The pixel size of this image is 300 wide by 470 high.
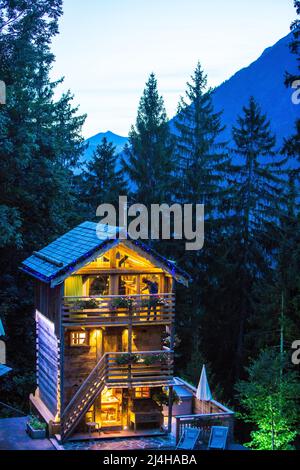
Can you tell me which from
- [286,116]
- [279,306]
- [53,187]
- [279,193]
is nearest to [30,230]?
[53,187]

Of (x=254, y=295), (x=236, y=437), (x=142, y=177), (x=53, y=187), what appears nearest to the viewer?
(x=53, y=187)

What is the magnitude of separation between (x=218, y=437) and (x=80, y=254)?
7576 millimetres

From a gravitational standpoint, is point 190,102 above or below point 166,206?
above

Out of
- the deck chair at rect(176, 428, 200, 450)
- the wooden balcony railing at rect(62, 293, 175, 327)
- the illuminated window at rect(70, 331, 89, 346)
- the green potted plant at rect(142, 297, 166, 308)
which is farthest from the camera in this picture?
the green potted plant at rect(142, 297, 166, 308)

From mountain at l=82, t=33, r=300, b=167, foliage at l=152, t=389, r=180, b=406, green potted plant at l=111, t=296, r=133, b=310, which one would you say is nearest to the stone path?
foliage at l=152, t=389, r=180, b=406

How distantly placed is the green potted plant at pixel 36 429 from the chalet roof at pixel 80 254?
16.2ft

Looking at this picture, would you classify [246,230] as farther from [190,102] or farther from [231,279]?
[190,102]

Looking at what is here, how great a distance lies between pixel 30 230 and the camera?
108 feet

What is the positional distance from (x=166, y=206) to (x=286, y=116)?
A: 6472 cm

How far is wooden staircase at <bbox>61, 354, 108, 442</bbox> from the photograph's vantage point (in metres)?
22.8

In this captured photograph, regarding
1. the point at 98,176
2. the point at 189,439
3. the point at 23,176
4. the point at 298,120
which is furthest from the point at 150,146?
the point at 189,439

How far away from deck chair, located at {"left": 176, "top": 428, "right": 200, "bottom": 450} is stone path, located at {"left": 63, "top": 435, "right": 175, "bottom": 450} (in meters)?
0.40

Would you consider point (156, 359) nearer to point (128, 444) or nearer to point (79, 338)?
point (79, 338)

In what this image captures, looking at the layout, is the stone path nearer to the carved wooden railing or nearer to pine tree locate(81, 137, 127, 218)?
the carved wooden railing
